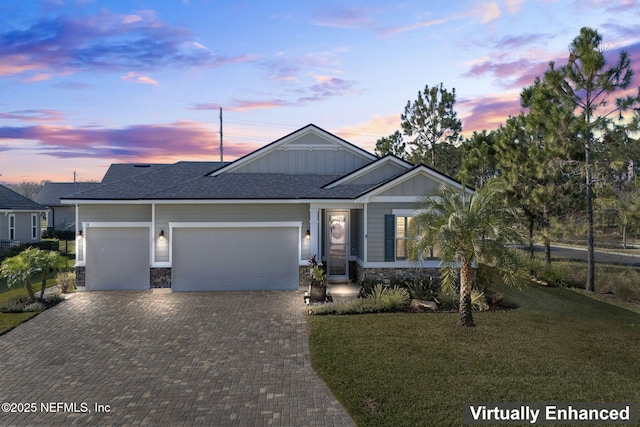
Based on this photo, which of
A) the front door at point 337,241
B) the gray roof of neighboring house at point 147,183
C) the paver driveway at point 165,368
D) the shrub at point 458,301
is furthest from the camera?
the front door at point 337,241

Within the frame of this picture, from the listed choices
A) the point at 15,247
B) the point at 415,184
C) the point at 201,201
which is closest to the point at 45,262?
the point at 201,201

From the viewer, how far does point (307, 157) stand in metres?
17.8

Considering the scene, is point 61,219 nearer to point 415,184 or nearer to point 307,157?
point 307,157

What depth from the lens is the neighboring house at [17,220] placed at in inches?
1017

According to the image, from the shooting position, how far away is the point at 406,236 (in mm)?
14117

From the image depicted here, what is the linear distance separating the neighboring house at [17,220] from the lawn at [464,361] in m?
25.4

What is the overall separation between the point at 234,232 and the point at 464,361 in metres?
9.69

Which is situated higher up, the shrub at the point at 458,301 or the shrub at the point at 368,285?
the shrub at the point at 368,285

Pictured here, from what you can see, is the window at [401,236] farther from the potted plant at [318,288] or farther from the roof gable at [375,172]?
the potted plant at [318,288]

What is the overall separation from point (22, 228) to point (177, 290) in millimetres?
20322

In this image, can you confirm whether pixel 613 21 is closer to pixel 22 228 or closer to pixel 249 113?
pixel 249 113

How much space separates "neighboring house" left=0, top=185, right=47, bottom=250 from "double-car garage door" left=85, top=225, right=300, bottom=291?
49.8ft

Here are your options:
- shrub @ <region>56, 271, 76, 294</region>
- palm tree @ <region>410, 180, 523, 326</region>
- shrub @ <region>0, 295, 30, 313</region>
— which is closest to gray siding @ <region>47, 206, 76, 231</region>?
shrub @ <region>56, 271, 76, 294</region>

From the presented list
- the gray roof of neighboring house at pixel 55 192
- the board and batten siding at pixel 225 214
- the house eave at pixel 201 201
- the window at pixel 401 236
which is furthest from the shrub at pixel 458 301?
the gray roof of neighboring house at pixel 55 192
